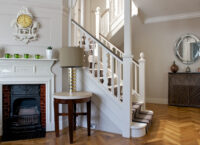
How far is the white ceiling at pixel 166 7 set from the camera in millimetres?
4367

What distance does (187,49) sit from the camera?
5.12m

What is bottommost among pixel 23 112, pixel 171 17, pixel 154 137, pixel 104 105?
pixel 154 137

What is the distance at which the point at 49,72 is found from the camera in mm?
2969

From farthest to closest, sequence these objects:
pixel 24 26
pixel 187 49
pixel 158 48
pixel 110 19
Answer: pixel 158 48, pixel 187 49, pixel 110 19, pixel 24 26

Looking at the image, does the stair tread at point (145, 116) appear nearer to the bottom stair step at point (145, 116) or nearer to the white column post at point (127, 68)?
the bottom stair step at point (145, 116)

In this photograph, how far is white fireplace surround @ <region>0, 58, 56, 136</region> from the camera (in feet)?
9.05

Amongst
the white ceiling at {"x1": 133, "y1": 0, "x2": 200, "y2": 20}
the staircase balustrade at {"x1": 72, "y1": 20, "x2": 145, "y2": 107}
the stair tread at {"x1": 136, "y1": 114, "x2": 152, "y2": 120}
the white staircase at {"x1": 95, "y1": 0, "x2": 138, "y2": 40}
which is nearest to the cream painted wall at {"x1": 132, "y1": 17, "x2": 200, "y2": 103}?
the white ceiling at {"x1": 133, "y1": 0, "x2": 200, "y2": 20}

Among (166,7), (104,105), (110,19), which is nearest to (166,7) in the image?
(166,7)

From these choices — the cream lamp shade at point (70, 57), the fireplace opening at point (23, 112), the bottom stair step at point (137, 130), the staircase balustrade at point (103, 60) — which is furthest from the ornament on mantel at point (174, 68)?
the fireplace opening at point (23, 112)

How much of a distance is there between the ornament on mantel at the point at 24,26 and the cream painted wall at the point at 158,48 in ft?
10.4

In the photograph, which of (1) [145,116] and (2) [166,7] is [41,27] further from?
(2) [166,7]

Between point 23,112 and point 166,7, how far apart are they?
433 cm

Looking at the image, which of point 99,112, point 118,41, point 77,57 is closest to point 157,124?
point 99,112

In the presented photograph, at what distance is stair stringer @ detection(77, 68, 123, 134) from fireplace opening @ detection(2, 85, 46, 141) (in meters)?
0.83
